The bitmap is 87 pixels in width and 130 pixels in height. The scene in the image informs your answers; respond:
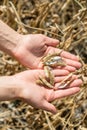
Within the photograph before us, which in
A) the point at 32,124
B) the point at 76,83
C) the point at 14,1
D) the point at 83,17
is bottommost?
the point at 32,124

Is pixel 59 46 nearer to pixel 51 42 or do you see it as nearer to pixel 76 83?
pixel 51 42

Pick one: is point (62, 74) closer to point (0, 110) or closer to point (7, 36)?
point (7, 36)

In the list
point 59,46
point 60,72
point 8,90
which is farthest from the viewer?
point 59,46

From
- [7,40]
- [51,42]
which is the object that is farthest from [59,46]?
[7,40]

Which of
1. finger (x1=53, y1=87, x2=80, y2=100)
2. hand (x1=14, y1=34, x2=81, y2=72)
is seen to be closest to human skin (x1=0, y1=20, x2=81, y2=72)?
hand (x1=14, y1=34, x2=81, y2=72)

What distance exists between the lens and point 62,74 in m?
1.46

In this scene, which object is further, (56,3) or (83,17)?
(56,3)

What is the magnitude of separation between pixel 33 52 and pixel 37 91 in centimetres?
19

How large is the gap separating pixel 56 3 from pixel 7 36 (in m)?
0.44

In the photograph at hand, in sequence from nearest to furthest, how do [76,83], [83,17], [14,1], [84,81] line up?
[76,83] → [84,81] → [83,17] → [14,1]

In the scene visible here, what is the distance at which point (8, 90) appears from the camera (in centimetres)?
132

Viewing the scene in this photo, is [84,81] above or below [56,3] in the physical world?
below

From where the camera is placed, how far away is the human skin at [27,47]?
1.48m

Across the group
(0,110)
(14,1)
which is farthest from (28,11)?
(0,110)
